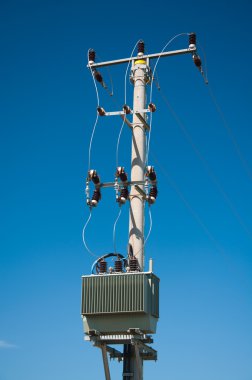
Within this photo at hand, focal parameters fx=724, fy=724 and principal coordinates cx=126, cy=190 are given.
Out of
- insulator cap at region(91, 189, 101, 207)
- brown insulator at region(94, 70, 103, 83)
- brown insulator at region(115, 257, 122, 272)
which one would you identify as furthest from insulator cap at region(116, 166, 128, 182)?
brown insulator at region(94, 70, 103, 83)

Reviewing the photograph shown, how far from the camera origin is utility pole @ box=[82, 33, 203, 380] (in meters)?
42.7

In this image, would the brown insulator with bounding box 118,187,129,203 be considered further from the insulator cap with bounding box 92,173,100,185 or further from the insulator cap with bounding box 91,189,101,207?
the insulator cap with bounding box 92,173,100,185

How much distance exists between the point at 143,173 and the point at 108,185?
2.44 m

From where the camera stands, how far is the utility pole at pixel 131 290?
4269 centimetres

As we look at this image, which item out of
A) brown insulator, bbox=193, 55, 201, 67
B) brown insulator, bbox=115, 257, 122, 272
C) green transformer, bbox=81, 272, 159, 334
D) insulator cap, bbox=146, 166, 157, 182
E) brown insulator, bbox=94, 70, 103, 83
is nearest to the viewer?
green transformer, bbox=81, 272, 159, 334

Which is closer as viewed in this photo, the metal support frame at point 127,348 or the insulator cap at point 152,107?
the metal support frame at point 127,348

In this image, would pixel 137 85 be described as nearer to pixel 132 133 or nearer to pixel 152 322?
pixel 132 133

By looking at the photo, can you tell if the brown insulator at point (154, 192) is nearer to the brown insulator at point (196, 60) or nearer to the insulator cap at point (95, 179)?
the insulator cap at point (95, 179)

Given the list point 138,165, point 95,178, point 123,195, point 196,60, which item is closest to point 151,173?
point 138,165

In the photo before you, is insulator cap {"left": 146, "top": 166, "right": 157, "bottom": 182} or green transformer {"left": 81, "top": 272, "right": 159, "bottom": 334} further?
insulator cap {"left": 146, "top": 166, "right": 157, "bottom": 182}

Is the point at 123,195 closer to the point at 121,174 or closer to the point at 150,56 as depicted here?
the point at 121,174

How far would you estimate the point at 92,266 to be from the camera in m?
44.6

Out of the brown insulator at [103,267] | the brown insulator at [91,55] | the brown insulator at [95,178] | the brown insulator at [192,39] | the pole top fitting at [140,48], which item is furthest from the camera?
the brown insulator at [91,55]

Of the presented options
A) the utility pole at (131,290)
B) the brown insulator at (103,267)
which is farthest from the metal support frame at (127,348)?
the brown insulator at (103,267)
